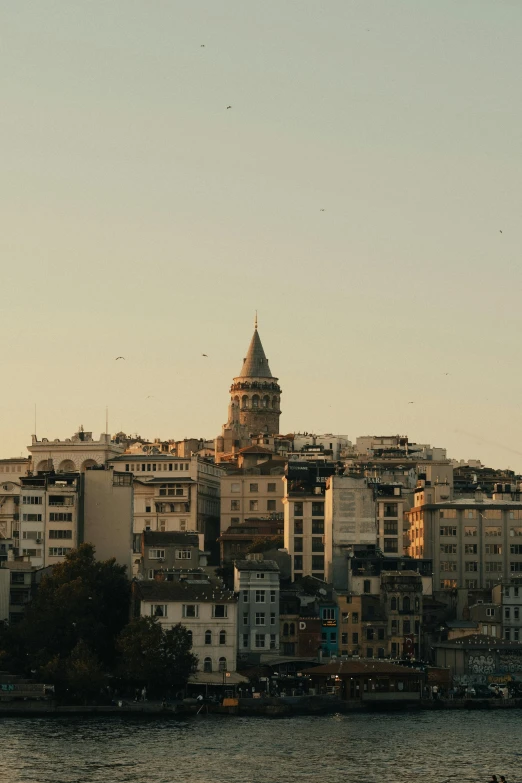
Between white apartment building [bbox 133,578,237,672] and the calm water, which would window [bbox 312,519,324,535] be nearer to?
white apartment building [bbox 133,578,237,672]

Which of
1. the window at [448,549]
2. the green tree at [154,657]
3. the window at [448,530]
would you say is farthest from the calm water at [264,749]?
the window at [448,530]

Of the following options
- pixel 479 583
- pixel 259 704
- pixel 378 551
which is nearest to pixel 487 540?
pixel 479 583

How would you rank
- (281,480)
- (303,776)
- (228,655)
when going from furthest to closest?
(281,480)
(228,655)
(303,776)

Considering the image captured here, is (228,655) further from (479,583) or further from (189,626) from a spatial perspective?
(479,583)

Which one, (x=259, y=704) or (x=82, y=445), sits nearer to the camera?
(x=259, y=704)

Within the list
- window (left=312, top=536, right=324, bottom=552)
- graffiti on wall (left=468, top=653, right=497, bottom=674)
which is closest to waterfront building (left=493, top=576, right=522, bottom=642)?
graffiti on wall (left=468, top=653, right=497, bottom=674)

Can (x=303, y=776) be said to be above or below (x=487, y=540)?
below
